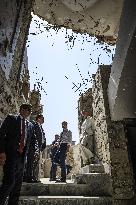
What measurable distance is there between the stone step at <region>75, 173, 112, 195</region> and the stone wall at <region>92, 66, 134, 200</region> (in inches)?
5.4

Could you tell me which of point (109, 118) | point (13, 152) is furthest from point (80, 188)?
point (13, 152)

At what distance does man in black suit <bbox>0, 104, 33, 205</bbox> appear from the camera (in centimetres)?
372

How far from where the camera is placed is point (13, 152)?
3.86 metres

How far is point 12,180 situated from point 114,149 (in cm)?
169

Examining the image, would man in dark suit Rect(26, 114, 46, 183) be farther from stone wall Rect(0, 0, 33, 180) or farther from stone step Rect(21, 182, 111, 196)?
stone step Rect(21, 182, 111, 196)

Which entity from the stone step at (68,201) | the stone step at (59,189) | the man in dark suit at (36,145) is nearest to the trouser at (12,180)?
the stone step at (68,201)

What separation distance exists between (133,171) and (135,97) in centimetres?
125

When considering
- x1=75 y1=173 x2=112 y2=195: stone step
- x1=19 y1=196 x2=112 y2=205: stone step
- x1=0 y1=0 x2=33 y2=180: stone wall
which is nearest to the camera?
x1=19 y1=196 x2=112 y2=205: stone step

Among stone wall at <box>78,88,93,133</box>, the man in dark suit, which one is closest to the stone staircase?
the man in dark suit

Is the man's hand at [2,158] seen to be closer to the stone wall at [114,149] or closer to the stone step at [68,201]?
the stone step at [68,201]

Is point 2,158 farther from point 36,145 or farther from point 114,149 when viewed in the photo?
point 36,145

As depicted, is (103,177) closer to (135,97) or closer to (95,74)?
(135,97)

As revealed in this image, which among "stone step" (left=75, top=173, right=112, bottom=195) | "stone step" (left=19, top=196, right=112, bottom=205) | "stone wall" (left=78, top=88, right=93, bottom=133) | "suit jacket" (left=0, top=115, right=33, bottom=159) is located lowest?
"stone step" (left=19, top=196, right=112, bottom=205)

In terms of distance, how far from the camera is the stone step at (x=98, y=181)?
14.4 feet
